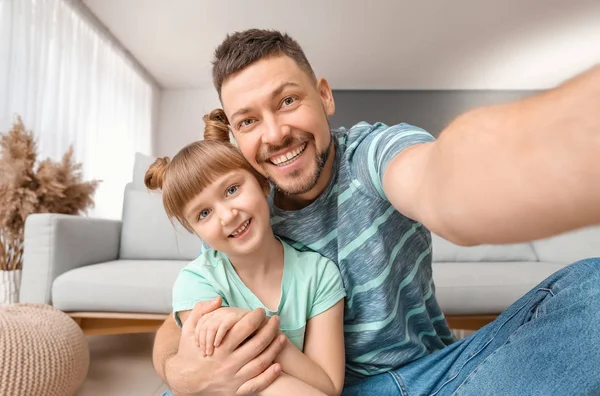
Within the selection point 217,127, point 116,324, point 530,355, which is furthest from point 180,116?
point 530,355

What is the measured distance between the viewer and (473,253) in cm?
224

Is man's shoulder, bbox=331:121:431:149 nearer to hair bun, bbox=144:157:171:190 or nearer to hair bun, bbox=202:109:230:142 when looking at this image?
hair bun, bbox=202:109:230:142

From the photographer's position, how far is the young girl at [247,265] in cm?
83

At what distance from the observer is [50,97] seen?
335 centimetres

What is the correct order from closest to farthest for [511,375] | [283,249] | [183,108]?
[511,375] < [283,249] < [183,108]

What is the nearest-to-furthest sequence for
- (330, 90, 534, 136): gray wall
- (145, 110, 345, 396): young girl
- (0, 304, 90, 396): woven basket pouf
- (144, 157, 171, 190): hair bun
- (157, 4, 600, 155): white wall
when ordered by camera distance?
(145, 110, 345, 396): young girl < (144, 157, 171, 190): hair bun < (0, 304, 90, 396): woven basket pouf < (157, 4, 600, 155): white wall < (330, 90, 534, 136): gray wall

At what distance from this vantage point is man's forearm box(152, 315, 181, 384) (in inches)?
35.8

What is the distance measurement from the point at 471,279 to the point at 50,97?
133 inches

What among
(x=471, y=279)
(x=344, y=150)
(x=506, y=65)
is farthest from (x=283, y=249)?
(x=506, y=65)

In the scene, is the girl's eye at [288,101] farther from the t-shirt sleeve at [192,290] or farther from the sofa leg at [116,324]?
the sofa leg at [116,324]

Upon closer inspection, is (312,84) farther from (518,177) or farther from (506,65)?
(506,65)

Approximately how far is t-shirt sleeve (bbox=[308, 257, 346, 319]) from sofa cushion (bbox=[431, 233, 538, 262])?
151cm

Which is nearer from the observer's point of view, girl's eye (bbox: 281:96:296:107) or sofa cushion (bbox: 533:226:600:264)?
girl's eye (bbox: 281:96:296:107)

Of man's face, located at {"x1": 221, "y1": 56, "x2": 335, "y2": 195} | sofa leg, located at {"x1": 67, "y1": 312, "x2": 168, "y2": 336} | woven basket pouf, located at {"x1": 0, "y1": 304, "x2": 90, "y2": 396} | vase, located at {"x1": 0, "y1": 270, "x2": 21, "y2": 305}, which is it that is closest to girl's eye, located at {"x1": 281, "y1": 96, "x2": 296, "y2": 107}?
man's face, located at {"x1": 221, "y1": 56, "x2": 335, "y2": 195}
